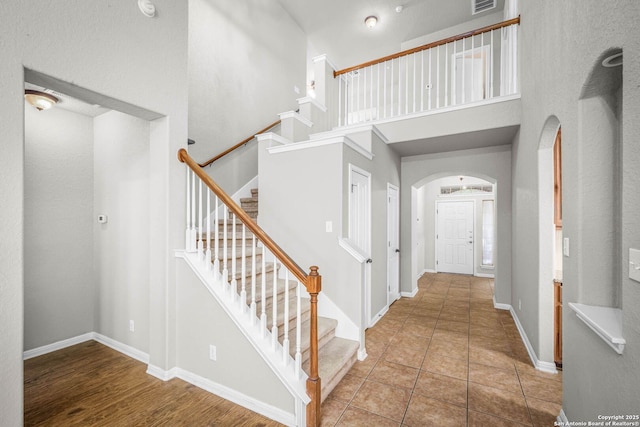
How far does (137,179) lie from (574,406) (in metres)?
4.17

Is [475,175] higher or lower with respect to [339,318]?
higher

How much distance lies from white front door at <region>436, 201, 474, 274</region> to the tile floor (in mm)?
3540

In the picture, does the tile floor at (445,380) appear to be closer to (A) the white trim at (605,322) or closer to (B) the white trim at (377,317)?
(B) the white trim at (377,317)

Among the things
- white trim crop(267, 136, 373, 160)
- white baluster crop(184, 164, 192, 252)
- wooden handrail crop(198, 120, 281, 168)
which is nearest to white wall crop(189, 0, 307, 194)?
wooden handrail crop(198, 120, 281, 168)

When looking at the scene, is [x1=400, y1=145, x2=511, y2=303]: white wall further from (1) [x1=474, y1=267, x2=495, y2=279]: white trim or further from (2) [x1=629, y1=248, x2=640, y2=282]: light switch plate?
(2) [x1=629, y1=248, x2=640, y2=282]: light switch plate

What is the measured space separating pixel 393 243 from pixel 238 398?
Answer: 3.48 metres

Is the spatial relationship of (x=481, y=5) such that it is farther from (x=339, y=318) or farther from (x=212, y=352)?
(x=212, y=352)

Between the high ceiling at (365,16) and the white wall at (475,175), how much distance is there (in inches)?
124

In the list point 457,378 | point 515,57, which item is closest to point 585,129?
point 457,378

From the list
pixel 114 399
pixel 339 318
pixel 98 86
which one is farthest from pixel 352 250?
pixel 98 86

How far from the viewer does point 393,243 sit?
489cm

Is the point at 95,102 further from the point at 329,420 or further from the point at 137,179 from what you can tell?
the point at 329,420

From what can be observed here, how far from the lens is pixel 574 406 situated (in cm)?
176

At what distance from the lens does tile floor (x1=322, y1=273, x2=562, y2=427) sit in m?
2.06
